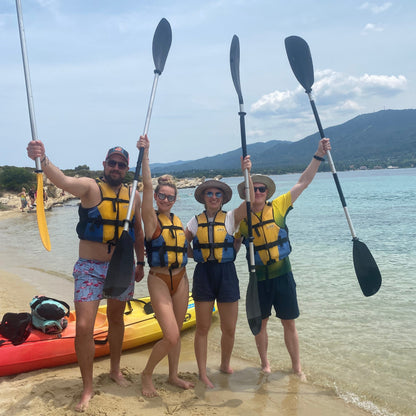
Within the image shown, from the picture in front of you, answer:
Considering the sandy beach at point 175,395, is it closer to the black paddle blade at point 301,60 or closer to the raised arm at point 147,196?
the raised arm at point 147,196

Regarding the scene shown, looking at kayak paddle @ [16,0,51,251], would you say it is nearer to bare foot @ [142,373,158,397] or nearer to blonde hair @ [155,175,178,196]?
blonde hair @ [155,175,178,196]

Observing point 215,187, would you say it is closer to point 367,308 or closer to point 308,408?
point 308,408

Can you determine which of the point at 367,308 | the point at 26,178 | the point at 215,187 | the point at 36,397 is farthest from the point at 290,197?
the point at 26,178

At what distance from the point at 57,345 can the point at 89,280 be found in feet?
4.71

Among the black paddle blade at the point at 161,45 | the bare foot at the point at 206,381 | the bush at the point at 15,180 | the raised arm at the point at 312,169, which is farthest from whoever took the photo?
the bush at the point at 15,180

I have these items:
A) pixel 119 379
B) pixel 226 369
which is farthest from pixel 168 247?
pixel 226 369

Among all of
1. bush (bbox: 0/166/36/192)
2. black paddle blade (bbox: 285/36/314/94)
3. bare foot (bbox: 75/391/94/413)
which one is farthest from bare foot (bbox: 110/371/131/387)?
bush (bbox: 0/166/36/192)

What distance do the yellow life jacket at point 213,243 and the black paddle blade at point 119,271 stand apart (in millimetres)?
624

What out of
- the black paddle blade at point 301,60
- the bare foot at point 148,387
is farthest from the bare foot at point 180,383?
the black paddle blade at point 301,60

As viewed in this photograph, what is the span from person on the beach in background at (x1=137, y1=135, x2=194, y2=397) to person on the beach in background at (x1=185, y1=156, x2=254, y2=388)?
0.16 m

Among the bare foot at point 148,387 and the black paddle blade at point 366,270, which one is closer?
the bare foot at point 148,387

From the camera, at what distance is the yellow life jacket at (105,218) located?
10.2 ft

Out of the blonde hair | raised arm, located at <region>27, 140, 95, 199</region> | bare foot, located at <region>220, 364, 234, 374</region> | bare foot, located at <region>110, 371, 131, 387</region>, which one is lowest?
bare foot, located at <region>220, 364, 234, 374</region>

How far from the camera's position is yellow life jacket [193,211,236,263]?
3326 millimetres
